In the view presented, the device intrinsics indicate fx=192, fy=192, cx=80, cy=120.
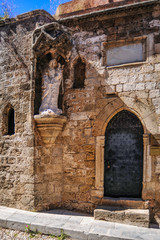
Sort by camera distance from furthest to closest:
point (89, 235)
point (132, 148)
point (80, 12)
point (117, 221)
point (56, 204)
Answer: point (80, 12), point (56, 204), point (132, 148), point (117, 221), point (89, 235)

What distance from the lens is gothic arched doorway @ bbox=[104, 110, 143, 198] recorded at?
4250mm

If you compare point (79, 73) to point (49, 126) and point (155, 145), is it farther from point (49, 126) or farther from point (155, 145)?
point (155, 145)

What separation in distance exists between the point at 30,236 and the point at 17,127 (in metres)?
2.37

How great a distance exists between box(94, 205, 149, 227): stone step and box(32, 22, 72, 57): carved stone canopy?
11.8 ft

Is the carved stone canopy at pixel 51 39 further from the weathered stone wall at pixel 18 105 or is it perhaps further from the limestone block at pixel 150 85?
the limestone block at pixel 150 85

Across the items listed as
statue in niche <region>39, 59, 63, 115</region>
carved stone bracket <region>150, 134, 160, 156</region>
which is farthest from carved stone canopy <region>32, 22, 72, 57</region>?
carved stone bracket <region>150, 134, 160, 156</region>

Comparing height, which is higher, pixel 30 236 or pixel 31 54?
pixel 31 54

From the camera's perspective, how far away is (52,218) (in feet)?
13.1

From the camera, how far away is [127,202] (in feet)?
13.4

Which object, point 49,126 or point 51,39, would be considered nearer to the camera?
point 51,39

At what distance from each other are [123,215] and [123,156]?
1.20m

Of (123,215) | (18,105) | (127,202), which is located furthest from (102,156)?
(18,105)

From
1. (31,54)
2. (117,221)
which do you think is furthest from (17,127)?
(117,221)

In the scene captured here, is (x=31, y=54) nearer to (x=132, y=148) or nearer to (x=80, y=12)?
(x=80, y=12)
